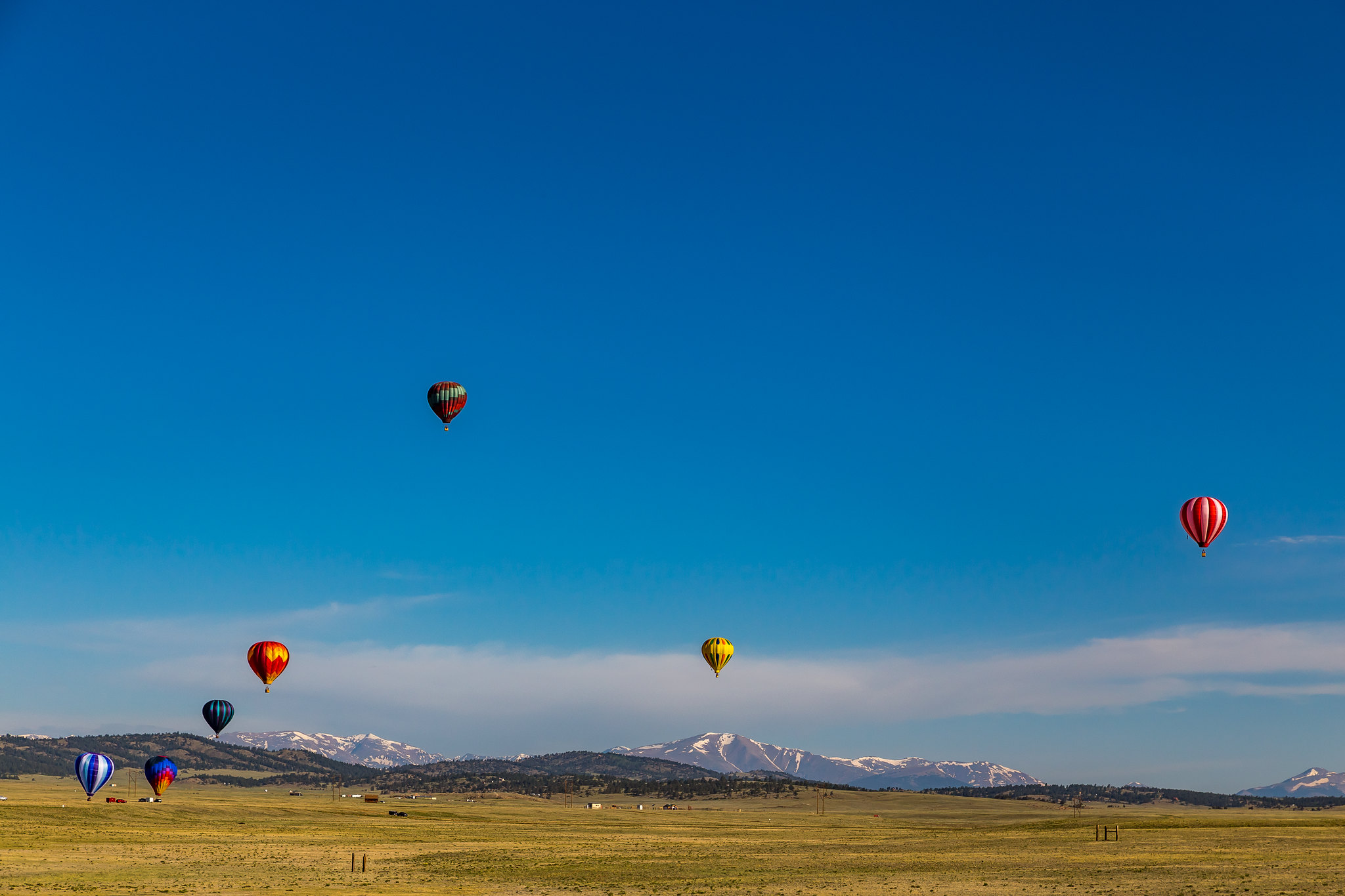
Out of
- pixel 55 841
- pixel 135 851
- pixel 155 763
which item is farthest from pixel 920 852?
pixel 155 763

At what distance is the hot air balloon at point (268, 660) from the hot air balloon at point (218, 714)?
23889 millimetres

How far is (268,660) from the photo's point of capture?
414 feet

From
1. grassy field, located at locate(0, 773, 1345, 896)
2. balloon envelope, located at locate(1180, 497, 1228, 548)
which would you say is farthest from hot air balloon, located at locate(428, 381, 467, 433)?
balloon envelope, located at locate(1180, 497, 1228, 548)

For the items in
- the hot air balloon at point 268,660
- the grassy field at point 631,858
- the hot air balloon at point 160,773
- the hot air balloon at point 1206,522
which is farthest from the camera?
the hot air balloon at point 160,773

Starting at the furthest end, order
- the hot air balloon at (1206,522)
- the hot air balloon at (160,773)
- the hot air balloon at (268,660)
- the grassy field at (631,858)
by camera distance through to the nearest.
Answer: the hot air balloon at (160,773)
the hot air balloon at (268,660)
the hot air balloon at (1206,522)
the grassy field at (631,858)

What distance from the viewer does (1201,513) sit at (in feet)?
312

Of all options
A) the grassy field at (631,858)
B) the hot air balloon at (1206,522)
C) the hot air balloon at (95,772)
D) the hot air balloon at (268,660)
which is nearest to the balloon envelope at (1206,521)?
the hot air balloon at (1206,522)

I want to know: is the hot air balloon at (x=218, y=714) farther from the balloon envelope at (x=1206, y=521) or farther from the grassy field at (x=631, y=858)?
the balloon envelope at (x=1206, y=521)

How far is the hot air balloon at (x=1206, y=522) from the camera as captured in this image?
9488cm

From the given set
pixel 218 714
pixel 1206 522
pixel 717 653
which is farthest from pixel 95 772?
pixel 1206 522

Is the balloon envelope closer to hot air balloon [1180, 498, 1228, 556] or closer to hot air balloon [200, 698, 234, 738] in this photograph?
hot air balloon [1180, 498, 1228, 556]

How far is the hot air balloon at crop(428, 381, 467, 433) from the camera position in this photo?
10294cm

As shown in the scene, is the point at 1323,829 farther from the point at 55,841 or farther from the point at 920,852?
the point at 55,841

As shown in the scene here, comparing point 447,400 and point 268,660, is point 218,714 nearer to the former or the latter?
point 268,660
